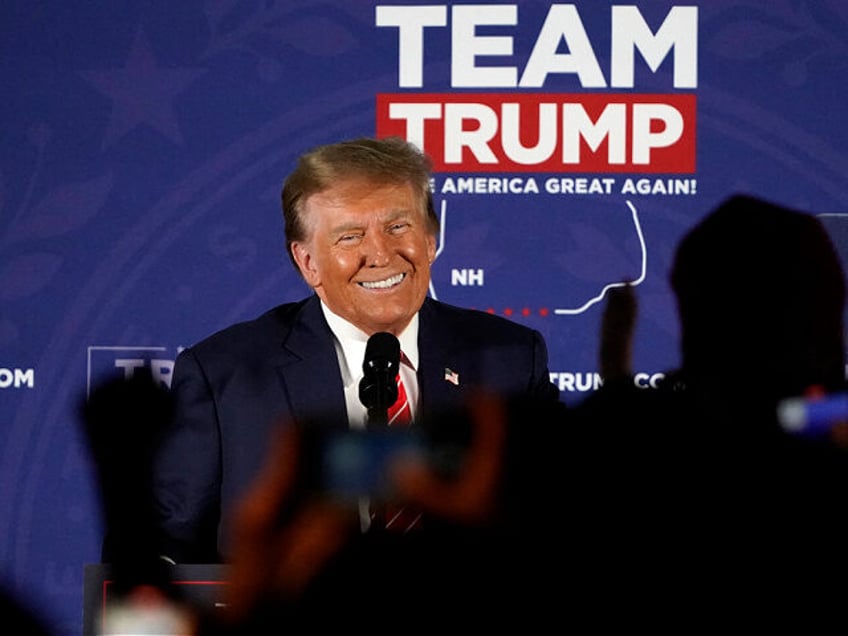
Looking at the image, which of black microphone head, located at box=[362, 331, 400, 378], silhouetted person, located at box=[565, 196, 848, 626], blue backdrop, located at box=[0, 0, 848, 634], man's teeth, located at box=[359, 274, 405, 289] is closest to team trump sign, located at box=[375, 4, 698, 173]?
blue backdrop, located at box=[0, 0, 848, 634]

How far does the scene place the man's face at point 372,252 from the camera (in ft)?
7.69

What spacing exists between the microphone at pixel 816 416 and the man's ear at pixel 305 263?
1.86 m

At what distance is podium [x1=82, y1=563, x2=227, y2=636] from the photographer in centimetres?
114

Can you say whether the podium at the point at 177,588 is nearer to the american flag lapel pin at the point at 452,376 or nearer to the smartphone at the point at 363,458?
the smartphone at the point at 363,458

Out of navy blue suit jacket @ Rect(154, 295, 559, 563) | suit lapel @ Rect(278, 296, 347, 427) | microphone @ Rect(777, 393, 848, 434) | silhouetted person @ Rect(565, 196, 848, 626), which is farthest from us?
suit lapel @ Rect(278, 296, 347, 427)

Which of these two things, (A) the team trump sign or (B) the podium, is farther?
(A) the team trump sign

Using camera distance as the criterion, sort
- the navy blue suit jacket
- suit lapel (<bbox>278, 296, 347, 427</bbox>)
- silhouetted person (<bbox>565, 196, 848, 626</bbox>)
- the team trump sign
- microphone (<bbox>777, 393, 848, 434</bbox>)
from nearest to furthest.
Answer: silhouetted person (<bbox>565, 196, 848, 626</bbox>), microphone (<bbox>777, 393, 848, 434</bbox>), the navy blue suit jacket, suit lapel (<bbox>278, 296, 347, 427</bbox>), the team trump sign

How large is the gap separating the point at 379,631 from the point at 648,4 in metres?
2.66

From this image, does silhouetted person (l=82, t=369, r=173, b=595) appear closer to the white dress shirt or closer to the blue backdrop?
the blue backdrop

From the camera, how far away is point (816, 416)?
0.57m

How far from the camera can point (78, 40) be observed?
2971 millimetres

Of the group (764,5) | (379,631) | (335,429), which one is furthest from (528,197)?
(379,631)

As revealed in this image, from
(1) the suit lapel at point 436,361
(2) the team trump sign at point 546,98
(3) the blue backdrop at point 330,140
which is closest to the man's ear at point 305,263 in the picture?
(1) the suit lapel at point 436,361

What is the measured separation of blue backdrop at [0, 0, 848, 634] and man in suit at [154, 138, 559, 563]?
521 mm
